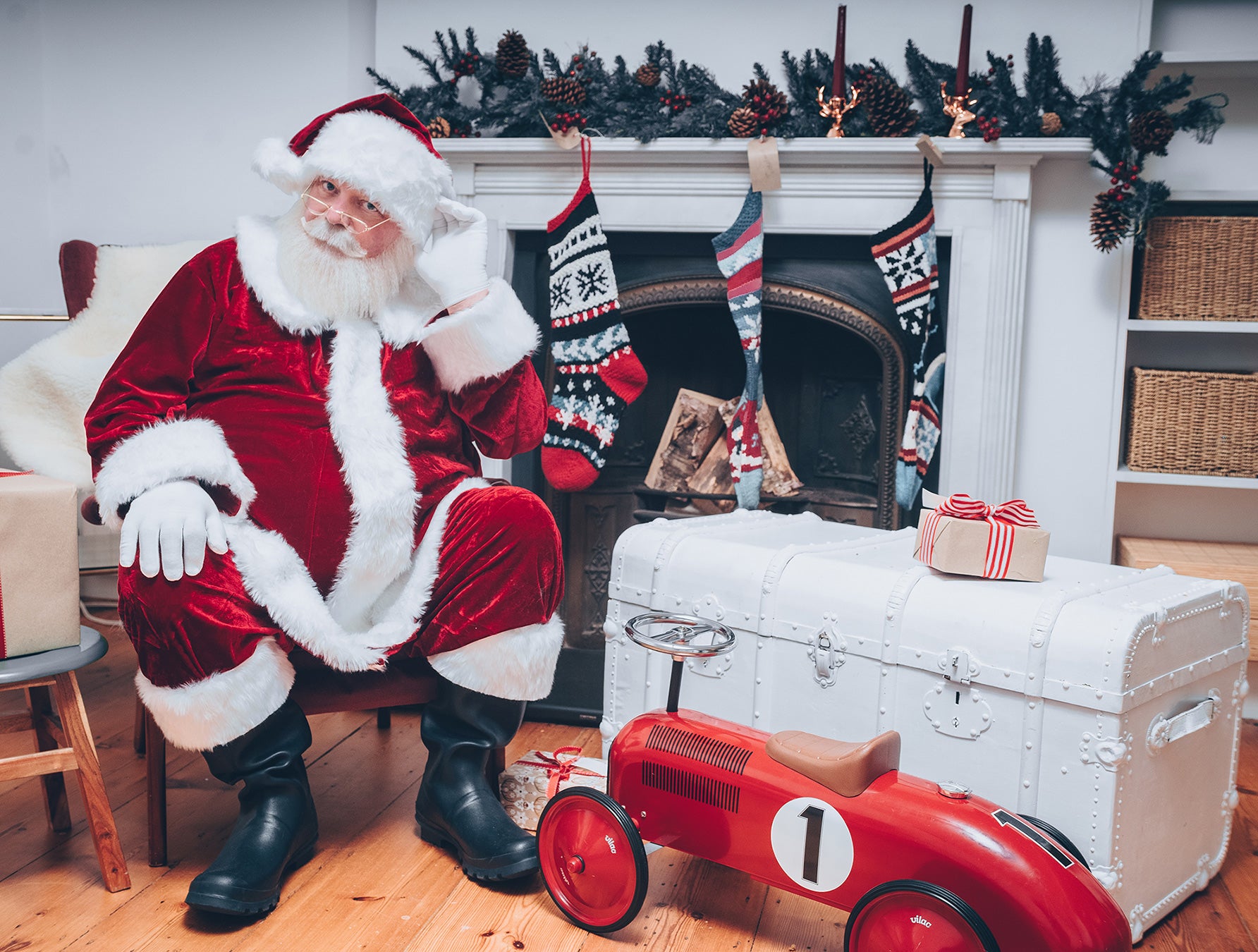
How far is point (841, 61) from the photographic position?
2188 mm

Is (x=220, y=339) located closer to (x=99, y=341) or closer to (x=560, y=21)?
(x=99, y=341)

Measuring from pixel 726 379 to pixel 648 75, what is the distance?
2.56ft

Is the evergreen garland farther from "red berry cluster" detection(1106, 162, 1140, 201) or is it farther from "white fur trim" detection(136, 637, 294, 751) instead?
"white fur trim" detection(136, 637, 294, 751)

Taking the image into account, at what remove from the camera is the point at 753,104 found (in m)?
2.23

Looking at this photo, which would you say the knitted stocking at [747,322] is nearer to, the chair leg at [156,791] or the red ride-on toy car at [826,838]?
the red ride-on toy car at [826,838]

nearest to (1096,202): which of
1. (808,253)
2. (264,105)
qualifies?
(808,253)

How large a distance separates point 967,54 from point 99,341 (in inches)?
82.4

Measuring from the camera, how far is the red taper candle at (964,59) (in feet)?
6.93

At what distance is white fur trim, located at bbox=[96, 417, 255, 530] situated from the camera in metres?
1.47

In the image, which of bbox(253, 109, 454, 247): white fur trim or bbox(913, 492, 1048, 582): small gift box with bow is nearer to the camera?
bbox(913, 492, 1048, 582): small gift box with bow

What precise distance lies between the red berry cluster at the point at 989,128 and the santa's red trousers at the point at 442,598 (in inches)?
50.7

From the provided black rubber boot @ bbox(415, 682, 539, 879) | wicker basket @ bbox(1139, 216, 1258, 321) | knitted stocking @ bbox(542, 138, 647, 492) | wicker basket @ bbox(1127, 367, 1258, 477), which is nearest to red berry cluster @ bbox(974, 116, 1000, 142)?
wicker basket @ bbox(1139, 216, 1258, 321)

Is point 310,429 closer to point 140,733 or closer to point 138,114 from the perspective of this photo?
point 140,733

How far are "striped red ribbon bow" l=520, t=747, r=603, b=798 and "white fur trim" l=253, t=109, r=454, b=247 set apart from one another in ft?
3.24
